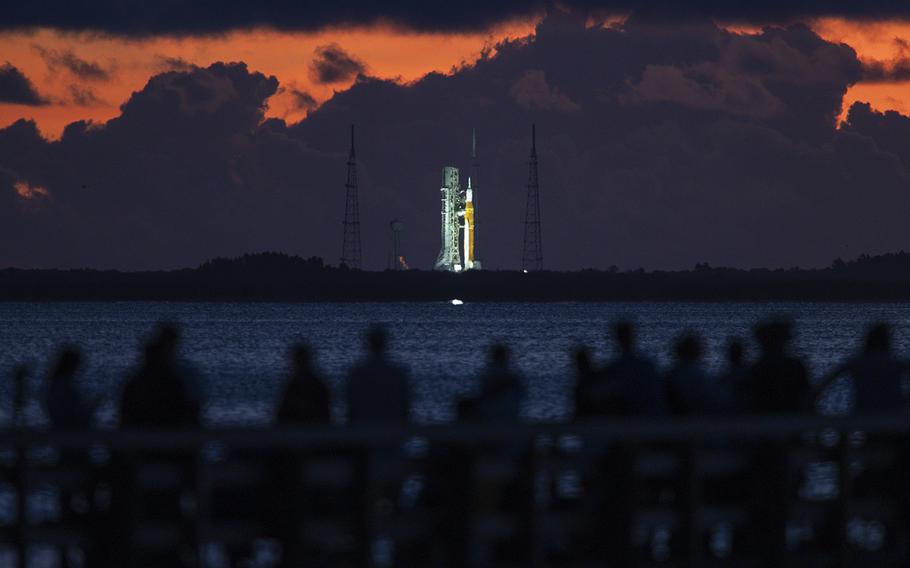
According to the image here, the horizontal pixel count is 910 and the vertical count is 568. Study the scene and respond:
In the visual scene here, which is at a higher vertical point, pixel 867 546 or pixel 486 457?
pixel 486 457

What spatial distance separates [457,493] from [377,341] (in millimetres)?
2096

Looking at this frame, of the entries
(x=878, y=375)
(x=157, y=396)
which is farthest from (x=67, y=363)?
(x=878, y=375)

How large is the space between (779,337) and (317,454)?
368 cm

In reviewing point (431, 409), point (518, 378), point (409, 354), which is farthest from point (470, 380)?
point (518, 378)

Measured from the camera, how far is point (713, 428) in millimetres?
10055

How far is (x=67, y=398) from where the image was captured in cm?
1225

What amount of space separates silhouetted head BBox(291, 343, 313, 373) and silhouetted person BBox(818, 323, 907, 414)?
3.59 meters

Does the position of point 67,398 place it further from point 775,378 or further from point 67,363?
point 775,378

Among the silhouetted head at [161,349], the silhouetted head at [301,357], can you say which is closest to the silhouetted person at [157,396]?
the silhouetted head at [161,349]

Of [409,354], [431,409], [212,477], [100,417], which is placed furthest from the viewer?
[409,354]

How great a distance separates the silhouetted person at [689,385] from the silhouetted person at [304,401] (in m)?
2.21

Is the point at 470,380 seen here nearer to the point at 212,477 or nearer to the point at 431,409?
the point at 431,409

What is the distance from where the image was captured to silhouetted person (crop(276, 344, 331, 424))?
1119 centimetres

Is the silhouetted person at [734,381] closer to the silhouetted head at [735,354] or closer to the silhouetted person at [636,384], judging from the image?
the silhouetted head at [735,354]
